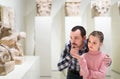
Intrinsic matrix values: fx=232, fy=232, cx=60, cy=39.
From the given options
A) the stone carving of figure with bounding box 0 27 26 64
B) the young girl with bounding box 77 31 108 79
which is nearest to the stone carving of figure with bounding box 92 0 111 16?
the stone carving of figure with bounding box 0 27 26 64

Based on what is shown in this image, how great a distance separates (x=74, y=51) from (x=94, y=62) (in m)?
0.19

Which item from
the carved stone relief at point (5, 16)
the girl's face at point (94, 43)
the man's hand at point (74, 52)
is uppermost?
the carved stone relief at point (5, 16)

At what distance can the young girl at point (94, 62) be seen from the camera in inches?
75.3

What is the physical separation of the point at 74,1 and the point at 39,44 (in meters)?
1.22

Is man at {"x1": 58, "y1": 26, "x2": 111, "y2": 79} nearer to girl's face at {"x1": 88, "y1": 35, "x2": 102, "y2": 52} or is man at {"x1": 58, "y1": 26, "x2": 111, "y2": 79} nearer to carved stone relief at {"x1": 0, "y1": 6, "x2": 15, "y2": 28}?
girl's face at {"x1": 88, "y1": 35, "x2": 102, "y2": 52}

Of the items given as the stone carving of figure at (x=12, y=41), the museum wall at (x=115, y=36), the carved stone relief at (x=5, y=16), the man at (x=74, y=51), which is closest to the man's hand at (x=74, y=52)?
the man at (x=74, y=51)

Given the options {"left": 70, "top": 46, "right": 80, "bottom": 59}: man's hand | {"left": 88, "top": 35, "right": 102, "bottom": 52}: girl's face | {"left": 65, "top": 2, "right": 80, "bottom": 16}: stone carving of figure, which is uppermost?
{"left": 65, "top": 2, "right": 80, "bottom": 16}: stone carving of figure

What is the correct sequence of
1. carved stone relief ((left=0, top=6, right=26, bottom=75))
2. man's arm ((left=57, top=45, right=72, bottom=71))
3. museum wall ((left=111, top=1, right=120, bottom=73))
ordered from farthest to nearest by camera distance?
museum wall ((left=111, top=1, right=120, bottom=73)) < carved stone relief ((left=0, top=6, right=26, bottom=75)) < man's arm ((left=57, top=45, right=72, bottom=71))

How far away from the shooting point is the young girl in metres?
1.91

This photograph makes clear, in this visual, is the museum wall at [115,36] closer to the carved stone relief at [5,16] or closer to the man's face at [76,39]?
the carved stone relief at [5,16]

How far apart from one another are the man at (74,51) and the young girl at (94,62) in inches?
2.7

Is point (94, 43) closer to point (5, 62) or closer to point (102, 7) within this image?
point (5, 62)

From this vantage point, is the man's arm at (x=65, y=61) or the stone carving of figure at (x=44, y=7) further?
the stone carving of figure at (x=44, y=7)

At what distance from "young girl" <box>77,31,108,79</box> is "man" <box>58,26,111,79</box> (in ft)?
0.22
